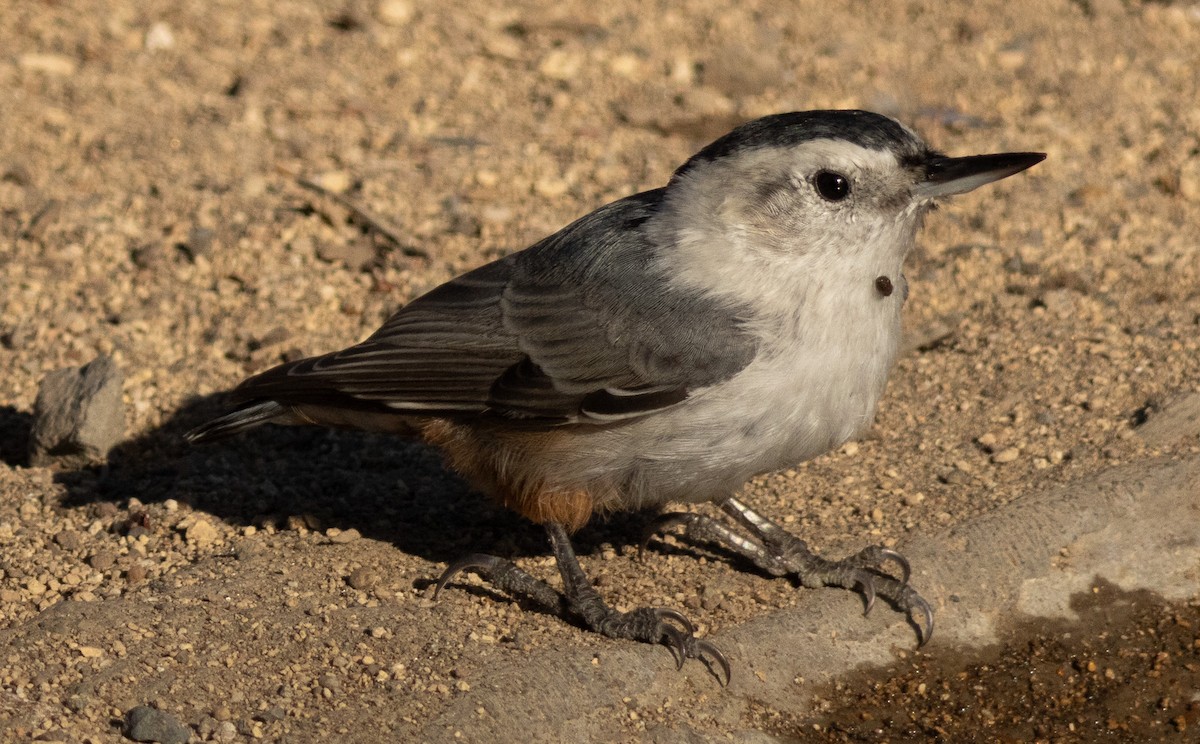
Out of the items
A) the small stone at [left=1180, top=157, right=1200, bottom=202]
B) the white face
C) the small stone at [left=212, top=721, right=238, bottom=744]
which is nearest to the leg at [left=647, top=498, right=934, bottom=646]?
the white face

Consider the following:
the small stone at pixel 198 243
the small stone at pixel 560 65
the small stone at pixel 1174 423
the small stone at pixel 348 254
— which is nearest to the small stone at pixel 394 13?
the small stone at pixel 560 65

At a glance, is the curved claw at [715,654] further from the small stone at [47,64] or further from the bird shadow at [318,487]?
the small stone at [47,64]

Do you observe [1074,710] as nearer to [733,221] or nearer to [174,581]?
[733,221]

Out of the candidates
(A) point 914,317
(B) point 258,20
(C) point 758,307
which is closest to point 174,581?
(C) point 758,307

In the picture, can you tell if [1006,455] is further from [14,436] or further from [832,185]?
[14,436]

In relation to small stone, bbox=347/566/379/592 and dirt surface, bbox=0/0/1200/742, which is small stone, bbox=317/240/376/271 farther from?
small stone, bbox=347/566/379/592
